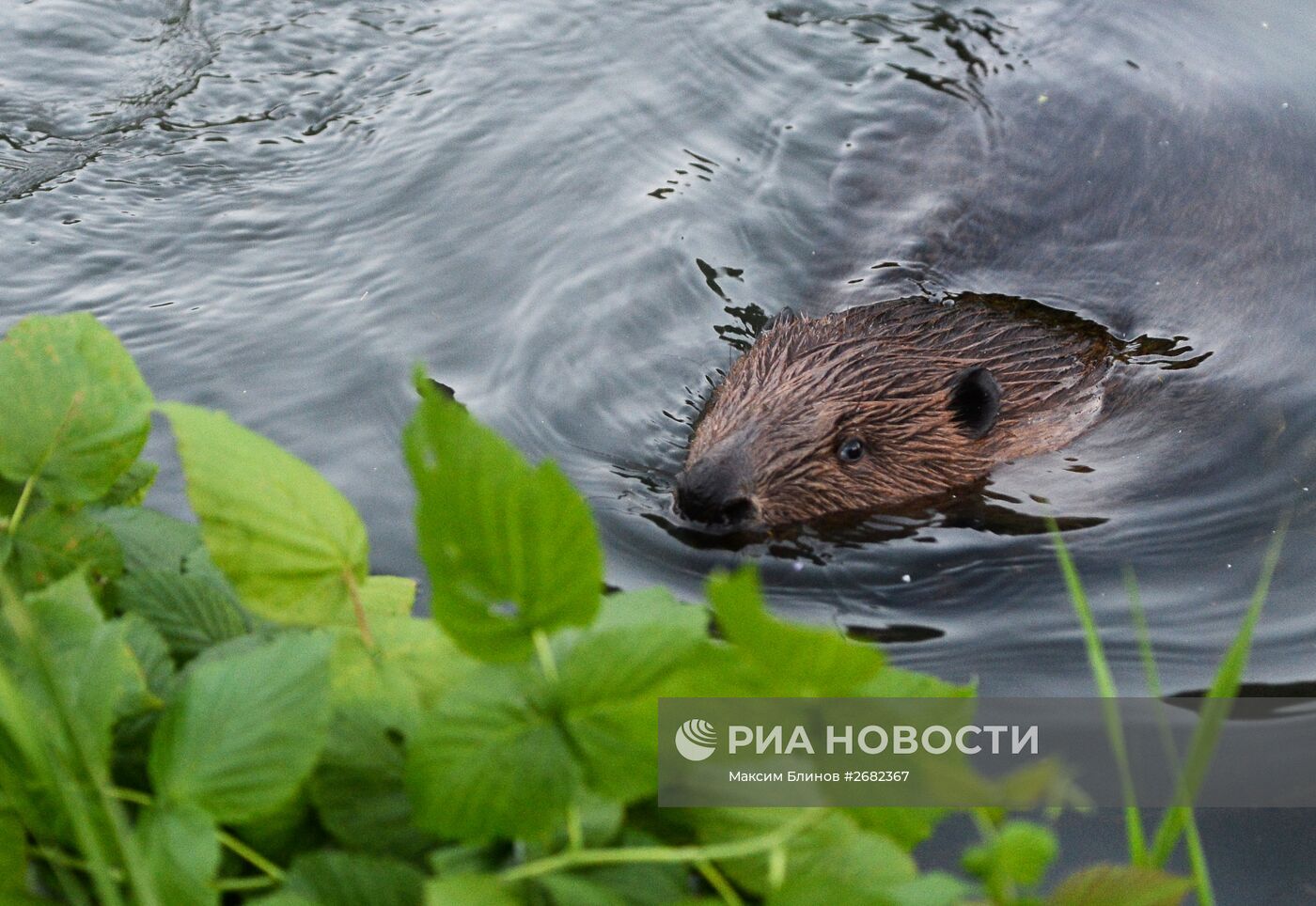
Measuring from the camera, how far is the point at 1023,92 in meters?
5.05

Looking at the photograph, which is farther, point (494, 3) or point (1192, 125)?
point (494, 3)

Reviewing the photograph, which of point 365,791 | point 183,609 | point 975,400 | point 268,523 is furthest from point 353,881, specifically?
point 975,400

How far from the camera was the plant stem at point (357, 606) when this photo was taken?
1107mm

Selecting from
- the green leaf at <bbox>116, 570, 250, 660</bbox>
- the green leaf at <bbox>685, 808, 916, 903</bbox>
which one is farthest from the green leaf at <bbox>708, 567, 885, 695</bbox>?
the green leaf at <bbox>116, 570, 250, 660</bbox>

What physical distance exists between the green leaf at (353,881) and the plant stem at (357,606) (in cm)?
20

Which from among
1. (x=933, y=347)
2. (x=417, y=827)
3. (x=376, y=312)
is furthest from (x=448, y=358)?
(x=417, y=827)

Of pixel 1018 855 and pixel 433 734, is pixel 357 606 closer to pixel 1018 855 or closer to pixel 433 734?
pixel 433 734

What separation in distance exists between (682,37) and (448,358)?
7.55ft

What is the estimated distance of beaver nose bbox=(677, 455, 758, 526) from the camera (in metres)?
3.23

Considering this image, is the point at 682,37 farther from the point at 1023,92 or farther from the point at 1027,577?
the point at 1027,577

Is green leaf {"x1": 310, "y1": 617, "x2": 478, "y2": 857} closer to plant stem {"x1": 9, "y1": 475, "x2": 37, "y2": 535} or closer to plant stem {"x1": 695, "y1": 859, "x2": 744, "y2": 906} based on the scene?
plant stem {"x1": 695, "y1": 859, "x2": 744, "y2": 906}

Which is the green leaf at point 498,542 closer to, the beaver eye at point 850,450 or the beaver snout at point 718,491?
the beaver snout at point 718,491

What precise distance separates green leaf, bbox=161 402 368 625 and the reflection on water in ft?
6.62

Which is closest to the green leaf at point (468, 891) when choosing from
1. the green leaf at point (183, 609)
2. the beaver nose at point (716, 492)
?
the green leaf at point (183, 609)
